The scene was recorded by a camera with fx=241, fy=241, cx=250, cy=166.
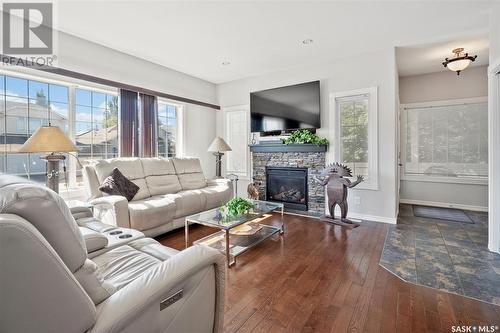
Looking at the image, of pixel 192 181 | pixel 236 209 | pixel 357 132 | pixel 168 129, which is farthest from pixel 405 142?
pixel 168 129

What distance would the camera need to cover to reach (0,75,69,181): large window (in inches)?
113

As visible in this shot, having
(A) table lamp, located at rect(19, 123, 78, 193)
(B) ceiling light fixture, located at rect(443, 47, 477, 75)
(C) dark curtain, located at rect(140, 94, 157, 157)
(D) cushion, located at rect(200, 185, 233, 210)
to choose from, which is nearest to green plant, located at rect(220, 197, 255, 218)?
(D) cushion, located at rect(200, 185, 233, 210)

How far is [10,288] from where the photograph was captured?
0.65 meters

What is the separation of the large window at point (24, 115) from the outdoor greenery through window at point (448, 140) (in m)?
6.24

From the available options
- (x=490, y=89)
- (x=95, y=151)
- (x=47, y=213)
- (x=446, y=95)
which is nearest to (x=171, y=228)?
(x=95, y=151)

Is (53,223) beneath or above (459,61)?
beneath

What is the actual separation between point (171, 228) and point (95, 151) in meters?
1.76

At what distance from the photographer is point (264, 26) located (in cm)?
312

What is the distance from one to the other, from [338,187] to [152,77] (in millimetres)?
3704

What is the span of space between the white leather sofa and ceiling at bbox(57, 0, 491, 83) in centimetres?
175

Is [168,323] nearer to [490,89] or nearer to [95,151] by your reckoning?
[95,151]

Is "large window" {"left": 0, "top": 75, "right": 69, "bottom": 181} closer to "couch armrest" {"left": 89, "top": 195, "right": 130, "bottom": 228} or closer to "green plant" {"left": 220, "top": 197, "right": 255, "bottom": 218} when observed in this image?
"couch armrest" {"left": 89, "top": 195, "right": 130, "bottom": 228}

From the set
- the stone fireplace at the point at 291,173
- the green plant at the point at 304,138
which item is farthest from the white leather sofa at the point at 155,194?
the green plant at the point at 304,138

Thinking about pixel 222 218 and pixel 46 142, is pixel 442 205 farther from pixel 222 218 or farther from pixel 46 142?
pixel 46 142
